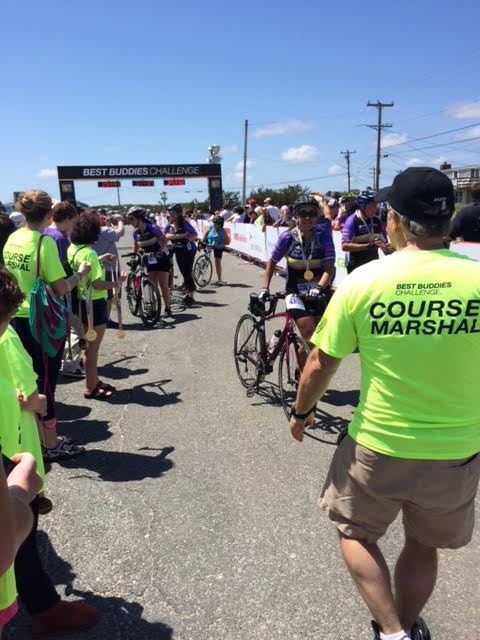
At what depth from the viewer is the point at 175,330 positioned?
28.7 ft

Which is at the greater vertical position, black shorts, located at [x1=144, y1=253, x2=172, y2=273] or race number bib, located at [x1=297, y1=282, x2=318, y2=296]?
race number bib, located at [x1=297, y1=282, x2=318, y2=296]

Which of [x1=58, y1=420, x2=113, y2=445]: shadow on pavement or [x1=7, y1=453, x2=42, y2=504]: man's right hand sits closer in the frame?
[x1=7, y1=453, x2=42, y2=504]: man's right hand

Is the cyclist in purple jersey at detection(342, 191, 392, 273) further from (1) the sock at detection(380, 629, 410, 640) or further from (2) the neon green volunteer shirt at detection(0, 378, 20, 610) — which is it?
(2) the neon green volunteer shirt at detection(0, 378, 20, 610)

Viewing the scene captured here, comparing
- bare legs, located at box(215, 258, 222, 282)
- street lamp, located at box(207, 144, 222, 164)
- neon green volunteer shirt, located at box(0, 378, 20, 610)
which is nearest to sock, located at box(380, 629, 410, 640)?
neon green volunteer shirt, located at box(0, 378, 20, 610)

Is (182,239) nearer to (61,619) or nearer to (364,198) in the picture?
(364,198)

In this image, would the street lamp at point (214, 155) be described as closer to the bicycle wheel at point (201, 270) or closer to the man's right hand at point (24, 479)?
the bicycle wheel at point (201, 270)

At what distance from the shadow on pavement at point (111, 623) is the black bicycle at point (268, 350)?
8.05ft

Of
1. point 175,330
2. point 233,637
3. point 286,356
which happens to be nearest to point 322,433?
point 286,356

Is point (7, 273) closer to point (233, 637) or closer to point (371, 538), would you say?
point (371, 538)

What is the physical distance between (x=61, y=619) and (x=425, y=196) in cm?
242

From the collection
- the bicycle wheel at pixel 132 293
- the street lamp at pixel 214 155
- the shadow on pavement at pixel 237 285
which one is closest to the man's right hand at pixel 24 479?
the bicycle wheel at pixel 132 293

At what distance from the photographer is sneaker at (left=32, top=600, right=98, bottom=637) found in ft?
7.77

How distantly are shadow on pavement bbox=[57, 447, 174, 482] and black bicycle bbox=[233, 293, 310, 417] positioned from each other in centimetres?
129

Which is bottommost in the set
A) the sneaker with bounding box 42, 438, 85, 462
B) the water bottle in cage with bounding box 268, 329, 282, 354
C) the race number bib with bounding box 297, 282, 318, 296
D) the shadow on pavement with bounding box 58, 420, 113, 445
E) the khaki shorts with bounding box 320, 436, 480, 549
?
the shadow on pavement with bounding box 58, 420, 113, 445
